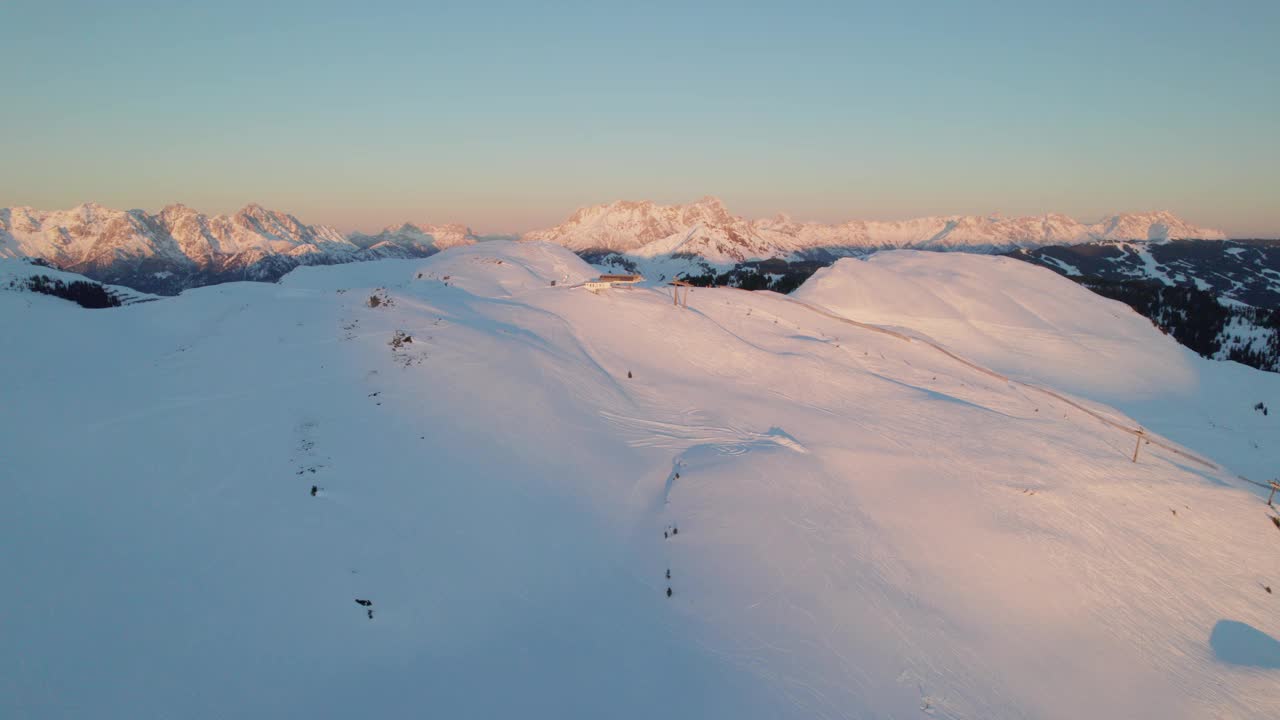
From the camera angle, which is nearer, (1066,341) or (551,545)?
(551,545)

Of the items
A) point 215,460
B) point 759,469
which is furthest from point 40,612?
point 759,469

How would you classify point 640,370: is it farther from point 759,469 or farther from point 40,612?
point 40,612

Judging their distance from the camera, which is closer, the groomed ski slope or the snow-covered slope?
the groomed ski slope

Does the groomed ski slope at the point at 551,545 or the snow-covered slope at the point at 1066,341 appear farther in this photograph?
the snow-covered slope at the point at 1066,341

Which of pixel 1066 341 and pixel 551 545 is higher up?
pixel 1066 341
